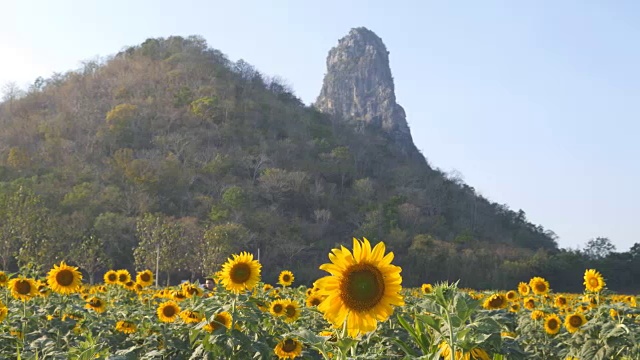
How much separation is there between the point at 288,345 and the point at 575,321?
2682 mm

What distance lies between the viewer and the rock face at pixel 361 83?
113000 mm

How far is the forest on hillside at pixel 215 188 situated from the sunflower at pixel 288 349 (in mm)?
23304

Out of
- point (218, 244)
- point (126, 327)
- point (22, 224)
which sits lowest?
point (22, 224)

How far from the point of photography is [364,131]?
97688 millimetres

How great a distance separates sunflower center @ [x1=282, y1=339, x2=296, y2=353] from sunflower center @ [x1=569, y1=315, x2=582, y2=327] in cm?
260

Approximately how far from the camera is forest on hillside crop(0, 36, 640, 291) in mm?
38156

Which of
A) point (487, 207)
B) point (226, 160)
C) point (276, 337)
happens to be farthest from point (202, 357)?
point (487, 207)

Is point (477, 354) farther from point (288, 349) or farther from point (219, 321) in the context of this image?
point (219, 321)

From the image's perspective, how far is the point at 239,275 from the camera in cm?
473

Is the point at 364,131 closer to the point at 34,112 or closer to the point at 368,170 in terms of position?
the point at 368,170

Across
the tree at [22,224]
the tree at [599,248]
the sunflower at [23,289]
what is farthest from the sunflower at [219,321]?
the tree at [599,248]

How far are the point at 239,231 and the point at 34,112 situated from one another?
4632 cm

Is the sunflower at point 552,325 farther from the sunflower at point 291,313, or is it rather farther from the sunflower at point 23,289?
the sunflower at point 23,289

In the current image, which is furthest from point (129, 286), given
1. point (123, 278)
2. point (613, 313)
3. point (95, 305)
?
point (613, 313)
